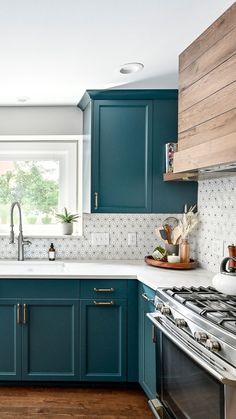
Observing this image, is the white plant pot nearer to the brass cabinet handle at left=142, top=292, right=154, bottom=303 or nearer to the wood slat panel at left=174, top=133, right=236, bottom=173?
the brass cabinet handle at left=142, top=292, right=154, bottom=303

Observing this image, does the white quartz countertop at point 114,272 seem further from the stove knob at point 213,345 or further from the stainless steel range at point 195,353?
the stove knob at point 213,345

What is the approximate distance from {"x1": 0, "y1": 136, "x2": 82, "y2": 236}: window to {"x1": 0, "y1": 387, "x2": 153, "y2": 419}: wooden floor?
135 centimetres

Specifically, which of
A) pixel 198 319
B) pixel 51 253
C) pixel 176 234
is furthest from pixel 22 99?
pixel 198 319

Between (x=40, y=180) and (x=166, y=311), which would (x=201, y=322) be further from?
(x=40, y=180)

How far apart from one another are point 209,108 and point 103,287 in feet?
4.53

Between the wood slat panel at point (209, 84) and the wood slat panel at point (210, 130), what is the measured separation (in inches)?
5.7

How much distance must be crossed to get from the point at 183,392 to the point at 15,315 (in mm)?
1368

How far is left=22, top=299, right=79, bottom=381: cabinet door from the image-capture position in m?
2.49

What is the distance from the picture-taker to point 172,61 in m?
2.23

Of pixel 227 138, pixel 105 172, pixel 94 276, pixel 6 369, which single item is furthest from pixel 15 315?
pixel 227 138

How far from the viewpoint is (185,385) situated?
156cm

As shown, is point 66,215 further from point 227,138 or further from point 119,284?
point 227,138

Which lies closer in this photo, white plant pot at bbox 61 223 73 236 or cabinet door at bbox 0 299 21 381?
cabinet door at bbox 0 299 21 381

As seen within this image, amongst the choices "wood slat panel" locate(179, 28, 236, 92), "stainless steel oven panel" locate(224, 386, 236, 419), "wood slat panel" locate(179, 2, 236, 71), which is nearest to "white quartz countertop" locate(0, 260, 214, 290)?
"stainless steel oven panel" locate(224, 386, 236, 419)
